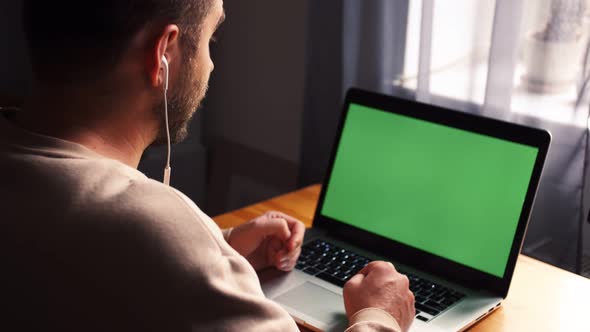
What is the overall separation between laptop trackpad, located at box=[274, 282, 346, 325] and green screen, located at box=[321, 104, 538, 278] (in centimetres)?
22

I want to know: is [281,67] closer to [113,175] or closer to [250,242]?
[250,242]

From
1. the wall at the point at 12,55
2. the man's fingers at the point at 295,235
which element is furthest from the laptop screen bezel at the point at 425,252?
the wall at the point at 12,55

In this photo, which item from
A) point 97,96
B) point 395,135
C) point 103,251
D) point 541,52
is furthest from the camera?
point 541,52

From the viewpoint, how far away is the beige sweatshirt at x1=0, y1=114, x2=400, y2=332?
2.65 ft

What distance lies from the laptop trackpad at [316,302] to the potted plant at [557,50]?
0.71m

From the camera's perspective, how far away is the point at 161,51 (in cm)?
93

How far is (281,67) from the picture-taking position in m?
2.26

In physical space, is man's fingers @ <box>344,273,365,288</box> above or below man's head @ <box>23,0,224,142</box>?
below

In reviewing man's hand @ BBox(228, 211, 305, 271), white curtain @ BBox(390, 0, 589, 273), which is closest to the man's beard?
man's hand @ BBox(228, 211, 305, 271)

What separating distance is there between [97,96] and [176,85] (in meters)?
0.11

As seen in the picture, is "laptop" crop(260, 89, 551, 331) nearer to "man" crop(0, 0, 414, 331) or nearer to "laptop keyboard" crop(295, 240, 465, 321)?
"laptop keyboard" crop(295, 240, 465, 321)

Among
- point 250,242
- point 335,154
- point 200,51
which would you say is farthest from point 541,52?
point 200,51

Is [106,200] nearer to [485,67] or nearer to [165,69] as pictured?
[165,69]

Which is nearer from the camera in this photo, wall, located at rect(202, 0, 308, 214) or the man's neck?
the man's neck
